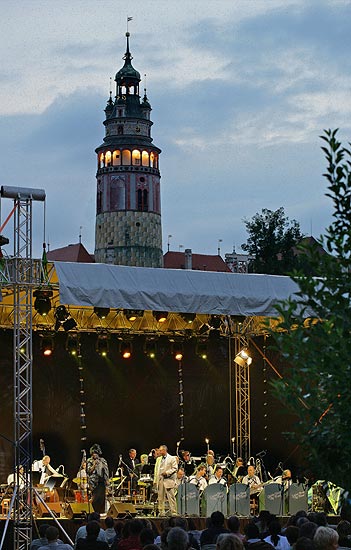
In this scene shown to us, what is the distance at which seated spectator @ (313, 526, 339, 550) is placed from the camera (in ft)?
20.8

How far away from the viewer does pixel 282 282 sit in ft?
65.6

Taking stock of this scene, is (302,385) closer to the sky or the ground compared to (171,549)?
closer to the sky

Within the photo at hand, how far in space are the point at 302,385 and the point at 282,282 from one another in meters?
14.2

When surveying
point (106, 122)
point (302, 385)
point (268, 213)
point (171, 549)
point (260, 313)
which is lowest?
point (171, 549)

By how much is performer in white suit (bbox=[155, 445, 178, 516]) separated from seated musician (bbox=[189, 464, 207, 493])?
0.34 meters

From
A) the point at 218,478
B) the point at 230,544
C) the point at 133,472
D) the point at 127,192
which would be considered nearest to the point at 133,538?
the point at 230,544

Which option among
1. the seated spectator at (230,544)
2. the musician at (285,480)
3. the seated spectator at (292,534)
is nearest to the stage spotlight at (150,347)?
the musician at (285,480)

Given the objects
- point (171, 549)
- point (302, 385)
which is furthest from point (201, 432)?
point (302, 385)

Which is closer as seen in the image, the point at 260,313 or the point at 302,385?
the point at 302,385

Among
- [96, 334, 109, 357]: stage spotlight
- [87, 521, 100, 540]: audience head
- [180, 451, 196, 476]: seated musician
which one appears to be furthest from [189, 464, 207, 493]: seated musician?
[87, 521, 100, 540]: audience head

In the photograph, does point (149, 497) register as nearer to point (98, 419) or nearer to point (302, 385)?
point (98, 419)

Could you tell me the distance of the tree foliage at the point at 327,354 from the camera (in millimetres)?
5387

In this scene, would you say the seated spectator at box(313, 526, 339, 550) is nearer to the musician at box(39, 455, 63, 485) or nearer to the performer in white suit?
the musician at box(39, 455, 63, 485)

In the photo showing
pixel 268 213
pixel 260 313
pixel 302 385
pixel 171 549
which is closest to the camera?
pixel 302 385
